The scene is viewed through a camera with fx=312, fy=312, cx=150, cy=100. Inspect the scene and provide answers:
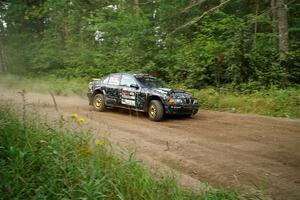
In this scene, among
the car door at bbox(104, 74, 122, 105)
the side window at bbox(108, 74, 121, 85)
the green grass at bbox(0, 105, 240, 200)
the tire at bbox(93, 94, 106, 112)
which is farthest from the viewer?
the tire at bbox(93, 94, 106, 112)

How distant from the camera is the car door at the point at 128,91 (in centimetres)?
1194

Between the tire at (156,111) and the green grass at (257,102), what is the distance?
12.5 feet

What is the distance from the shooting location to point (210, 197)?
4113 mm

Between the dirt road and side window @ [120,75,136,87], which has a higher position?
side window @ [120,75,136,87]

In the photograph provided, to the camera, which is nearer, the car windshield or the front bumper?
the front bumper

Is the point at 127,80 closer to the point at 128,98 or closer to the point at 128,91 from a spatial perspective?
the point at 128,91

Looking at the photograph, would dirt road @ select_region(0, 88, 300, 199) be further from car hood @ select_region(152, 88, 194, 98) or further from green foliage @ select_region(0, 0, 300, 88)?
green foliage @ select_region(0, 0, 300, 88)

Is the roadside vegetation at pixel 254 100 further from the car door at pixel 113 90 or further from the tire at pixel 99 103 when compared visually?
the tire at pixel 99 103

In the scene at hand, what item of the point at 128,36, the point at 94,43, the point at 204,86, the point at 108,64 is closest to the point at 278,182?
the point at 204,86

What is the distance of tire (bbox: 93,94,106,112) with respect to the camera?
13197mm

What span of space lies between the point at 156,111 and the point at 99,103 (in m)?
3.38

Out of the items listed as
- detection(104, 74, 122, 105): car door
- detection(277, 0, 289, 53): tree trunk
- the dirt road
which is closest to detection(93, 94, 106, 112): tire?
detection(104, 74, 122, 105): car door

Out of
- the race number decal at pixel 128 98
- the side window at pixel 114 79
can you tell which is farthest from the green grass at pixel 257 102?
the side window at pixel 114 79

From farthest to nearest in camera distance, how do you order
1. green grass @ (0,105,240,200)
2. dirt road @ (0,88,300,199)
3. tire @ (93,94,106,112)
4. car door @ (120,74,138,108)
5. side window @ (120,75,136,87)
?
tire @ (93,94,106,112), side window @ (120,75,136,87), car door @ (120,74,138,108), dirt road @ (0,88,300,199), green grass @ (0,105,240,200)
